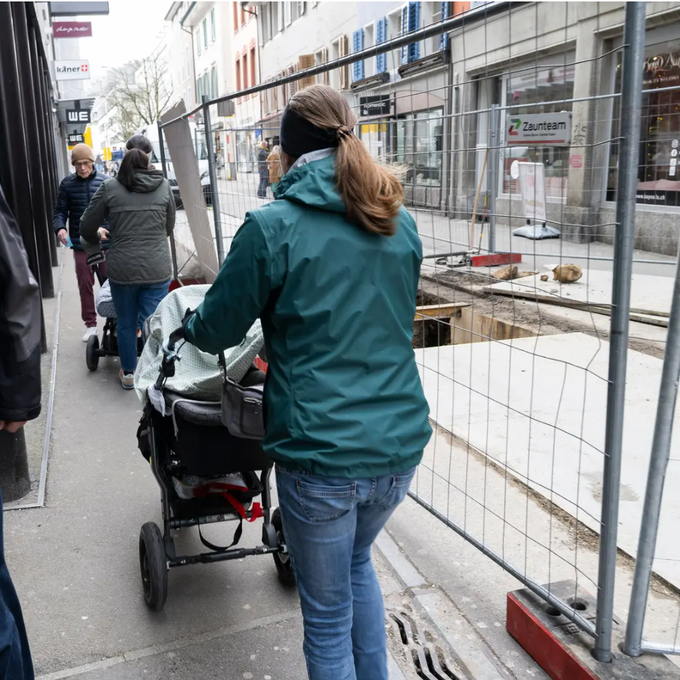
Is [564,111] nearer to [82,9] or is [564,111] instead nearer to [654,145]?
[654,145]

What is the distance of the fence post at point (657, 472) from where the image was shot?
2.24 m

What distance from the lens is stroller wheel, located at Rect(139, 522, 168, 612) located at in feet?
9.82

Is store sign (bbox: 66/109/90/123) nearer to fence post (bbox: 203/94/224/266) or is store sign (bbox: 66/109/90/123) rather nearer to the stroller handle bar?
fence post (bbox: 203/94/224/266)

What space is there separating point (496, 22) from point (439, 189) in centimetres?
81

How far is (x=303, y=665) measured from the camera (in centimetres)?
277

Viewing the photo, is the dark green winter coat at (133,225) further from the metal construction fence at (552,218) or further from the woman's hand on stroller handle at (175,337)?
the woman's hand on stroller handle at (175,337)

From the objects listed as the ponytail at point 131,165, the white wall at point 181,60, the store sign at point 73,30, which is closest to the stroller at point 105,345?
the ponytail at point 131,165

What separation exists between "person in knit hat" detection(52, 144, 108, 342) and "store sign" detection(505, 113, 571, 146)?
5.28m

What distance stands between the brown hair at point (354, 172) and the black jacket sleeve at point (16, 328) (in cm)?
91

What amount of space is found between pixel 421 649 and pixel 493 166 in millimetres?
1845

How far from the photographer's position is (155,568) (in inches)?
118

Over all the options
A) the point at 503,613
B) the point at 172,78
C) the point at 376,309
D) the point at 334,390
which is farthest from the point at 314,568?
the point at 172,78

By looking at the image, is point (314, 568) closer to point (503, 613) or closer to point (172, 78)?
point (503, 613)

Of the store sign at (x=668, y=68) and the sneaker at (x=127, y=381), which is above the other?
the store sign at (x=668, y=68)
